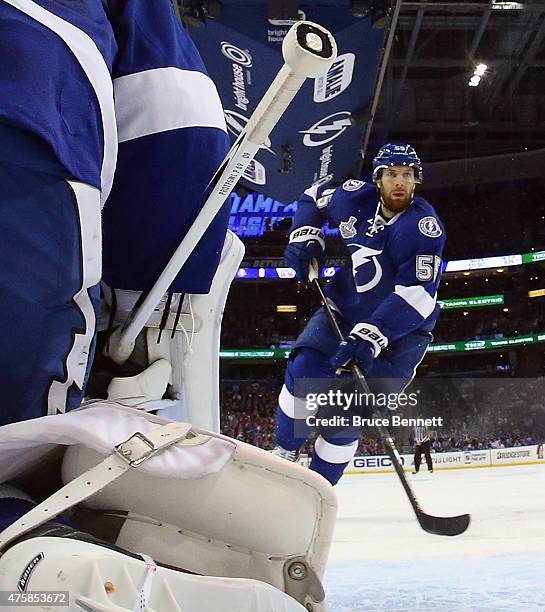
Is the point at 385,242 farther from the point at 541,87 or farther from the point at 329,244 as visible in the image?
the point at 541,87

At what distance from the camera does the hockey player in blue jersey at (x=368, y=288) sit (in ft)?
7.16

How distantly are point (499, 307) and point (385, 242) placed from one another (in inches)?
304

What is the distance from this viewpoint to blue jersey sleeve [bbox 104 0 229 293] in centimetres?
59

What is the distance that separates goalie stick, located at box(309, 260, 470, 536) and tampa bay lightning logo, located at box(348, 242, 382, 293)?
14 centimetres

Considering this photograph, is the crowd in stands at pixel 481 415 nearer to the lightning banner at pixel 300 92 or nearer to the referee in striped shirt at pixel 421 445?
the referee in striped shirt at pixel 421 445

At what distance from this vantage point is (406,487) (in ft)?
8.14

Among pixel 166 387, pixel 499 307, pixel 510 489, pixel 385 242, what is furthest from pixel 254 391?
pixel 166 387

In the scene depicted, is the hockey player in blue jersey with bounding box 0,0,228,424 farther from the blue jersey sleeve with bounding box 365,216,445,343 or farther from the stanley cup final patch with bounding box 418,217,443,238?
the stanley cup final patch with bounding box 418,217,443,238

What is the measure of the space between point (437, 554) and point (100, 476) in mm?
1505

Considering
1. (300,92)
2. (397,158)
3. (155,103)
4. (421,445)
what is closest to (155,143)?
(155,103)

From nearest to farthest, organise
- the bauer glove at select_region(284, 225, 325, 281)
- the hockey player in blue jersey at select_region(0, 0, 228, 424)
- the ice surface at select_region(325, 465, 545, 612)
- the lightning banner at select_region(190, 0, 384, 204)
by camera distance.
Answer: the hockey player in blue jersey at select_region(0, 0, 228, 424) → the ice surface at select_region(325, 465, 545, 612) → the bauer glove at select_region(284, 225, 325, 281) → the lightning banner at select_region(190, 0, 384, 204)

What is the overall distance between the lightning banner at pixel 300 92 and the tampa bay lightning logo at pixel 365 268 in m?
0.95

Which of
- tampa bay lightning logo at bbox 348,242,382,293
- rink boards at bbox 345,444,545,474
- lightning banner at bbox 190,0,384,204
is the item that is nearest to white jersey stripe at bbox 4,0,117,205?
tampa bay lightning logo at bbox 348,242,382,293

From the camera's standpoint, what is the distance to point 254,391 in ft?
26.6
